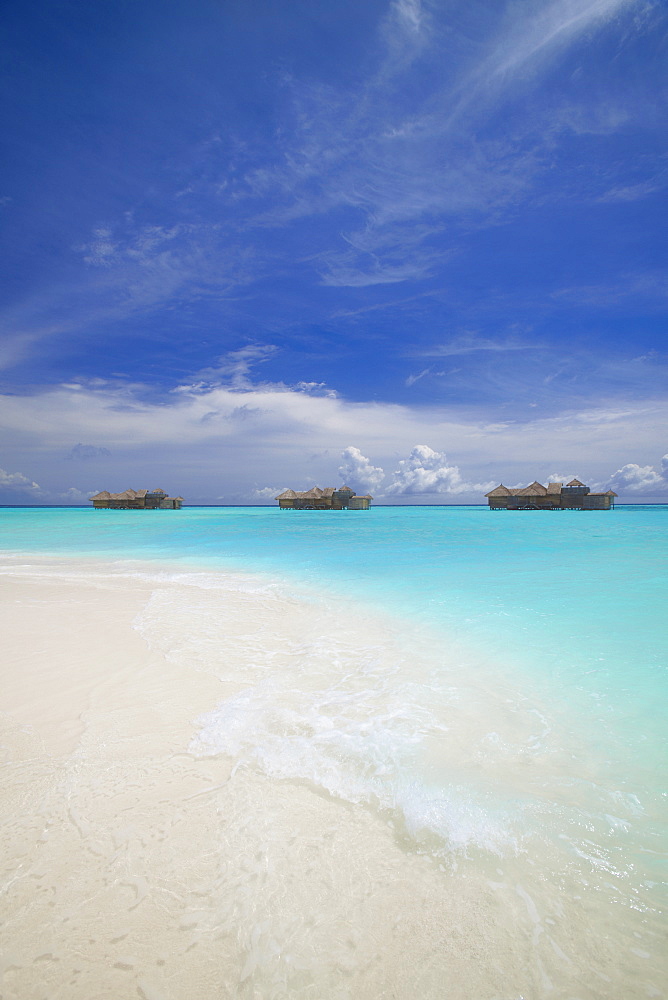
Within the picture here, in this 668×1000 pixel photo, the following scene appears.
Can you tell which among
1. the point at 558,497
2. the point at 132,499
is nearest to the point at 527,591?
the point at 558,497

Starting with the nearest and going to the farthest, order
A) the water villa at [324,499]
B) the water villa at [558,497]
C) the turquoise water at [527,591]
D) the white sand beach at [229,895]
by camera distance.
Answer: the white sand beach at [229,895], the turquoise water at [527,591], the water villa at [558,497], the water villa at [324,499]

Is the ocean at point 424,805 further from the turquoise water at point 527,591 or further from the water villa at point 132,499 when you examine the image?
the water villa at point 132,499

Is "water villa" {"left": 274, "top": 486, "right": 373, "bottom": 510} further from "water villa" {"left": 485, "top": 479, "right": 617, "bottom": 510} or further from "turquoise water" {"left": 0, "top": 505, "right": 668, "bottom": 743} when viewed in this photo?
"turquoise water" {"left": 0, "top": 505, "right": 668, "bottom": 743}

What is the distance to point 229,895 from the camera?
5.78 feet

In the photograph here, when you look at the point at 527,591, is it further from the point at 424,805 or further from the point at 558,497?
the point at 558,497

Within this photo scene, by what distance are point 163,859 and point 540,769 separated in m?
2.23

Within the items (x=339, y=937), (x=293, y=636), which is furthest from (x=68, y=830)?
(x=293, y=636)

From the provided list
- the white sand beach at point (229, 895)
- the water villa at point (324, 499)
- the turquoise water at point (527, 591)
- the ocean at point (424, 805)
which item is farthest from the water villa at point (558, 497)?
the white sand beach at point (229, 895)

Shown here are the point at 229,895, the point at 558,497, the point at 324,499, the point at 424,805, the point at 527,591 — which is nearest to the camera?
the point at 229,895

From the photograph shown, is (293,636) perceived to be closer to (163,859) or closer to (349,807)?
(349,807)

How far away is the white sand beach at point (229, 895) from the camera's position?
1.48 metres

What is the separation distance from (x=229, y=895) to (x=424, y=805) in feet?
3.57

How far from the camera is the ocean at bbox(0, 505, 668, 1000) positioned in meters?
1.55

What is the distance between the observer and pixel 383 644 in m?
5.23
